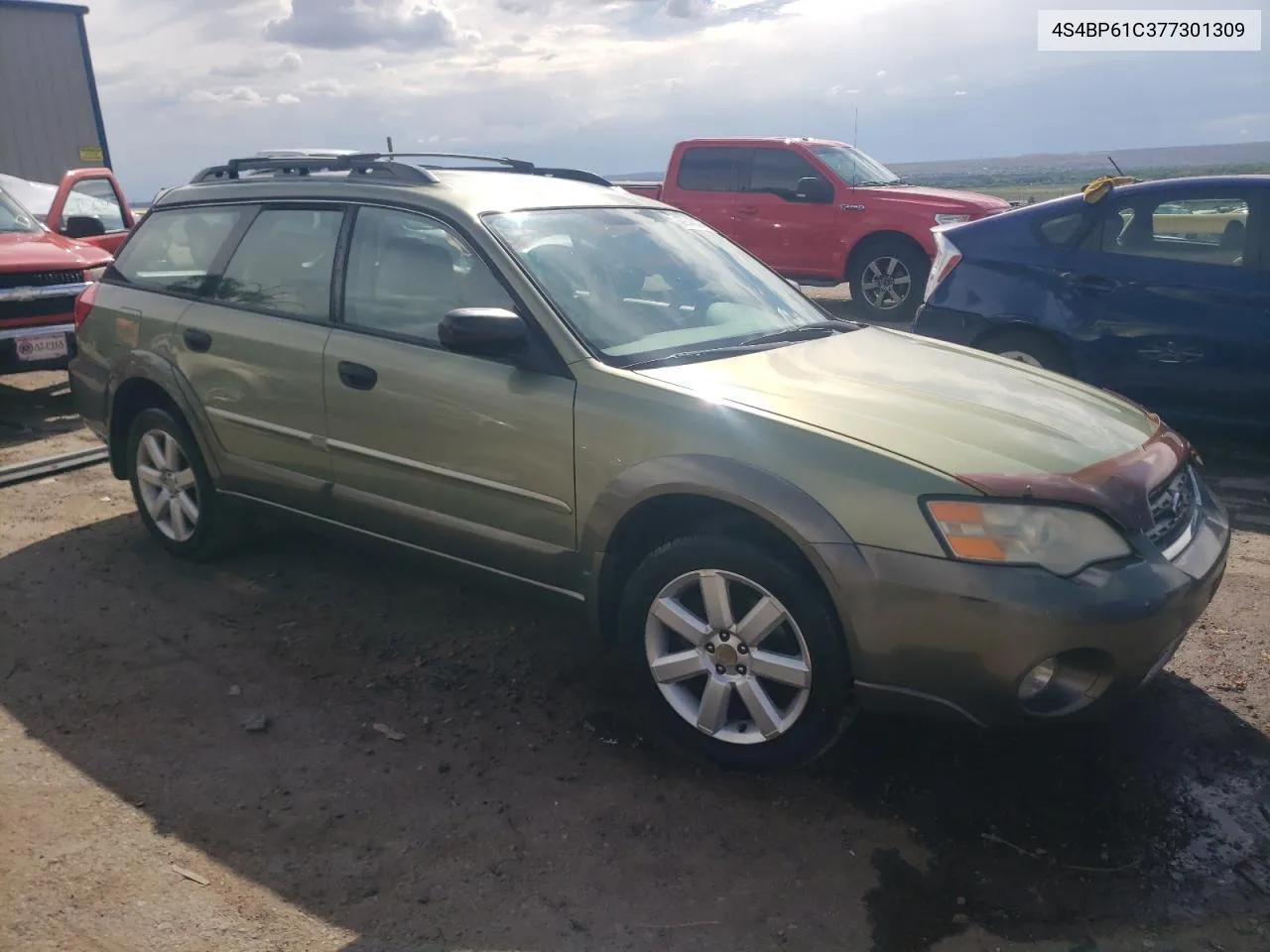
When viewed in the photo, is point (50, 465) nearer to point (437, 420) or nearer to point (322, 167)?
point (322, 167)

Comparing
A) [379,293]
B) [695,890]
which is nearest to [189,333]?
[379,293]

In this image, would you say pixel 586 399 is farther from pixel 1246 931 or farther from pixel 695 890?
pixel 1246 931

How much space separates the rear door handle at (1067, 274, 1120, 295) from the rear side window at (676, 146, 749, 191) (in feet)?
21.8

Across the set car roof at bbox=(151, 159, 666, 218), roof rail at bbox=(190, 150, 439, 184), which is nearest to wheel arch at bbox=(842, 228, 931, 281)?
car roof at bbox=(151, 159, 666, 218)

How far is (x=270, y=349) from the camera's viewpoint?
4223 millimetres

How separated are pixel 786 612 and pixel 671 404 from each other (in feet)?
2.27

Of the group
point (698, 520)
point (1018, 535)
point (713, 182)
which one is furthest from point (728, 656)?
point (713, 182)

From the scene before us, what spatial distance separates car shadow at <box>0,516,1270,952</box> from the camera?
2662 mm

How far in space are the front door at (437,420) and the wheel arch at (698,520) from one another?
5.5 inches

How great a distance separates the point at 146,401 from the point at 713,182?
8856 millimetres

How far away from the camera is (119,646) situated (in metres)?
4.16

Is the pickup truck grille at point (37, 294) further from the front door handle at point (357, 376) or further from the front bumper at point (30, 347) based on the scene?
the front door handle at point (357, 376)

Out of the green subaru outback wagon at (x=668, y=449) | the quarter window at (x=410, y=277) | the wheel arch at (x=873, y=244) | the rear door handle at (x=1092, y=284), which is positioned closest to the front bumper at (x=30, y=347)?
the green subaru outback wagon at (x=668, y=449)

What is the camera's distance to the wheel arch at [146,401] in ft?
15.2
